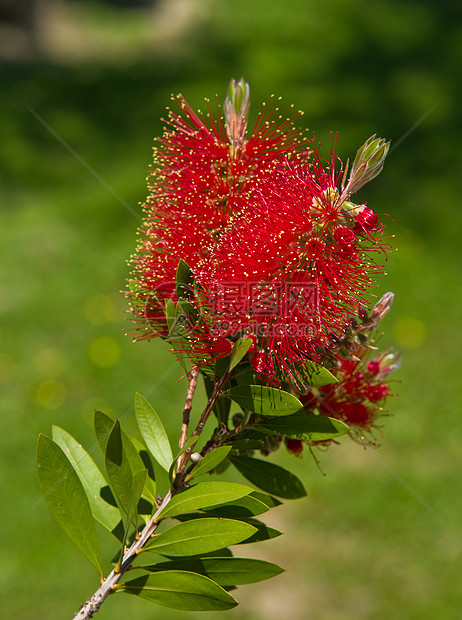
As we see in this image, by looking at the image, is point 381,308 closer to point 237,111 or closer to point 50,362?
point 237,111

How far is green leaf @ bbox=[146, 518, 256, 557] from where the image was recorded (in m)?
1.06

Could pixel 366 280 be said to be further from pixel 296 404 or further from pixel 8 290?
pixel 8 290

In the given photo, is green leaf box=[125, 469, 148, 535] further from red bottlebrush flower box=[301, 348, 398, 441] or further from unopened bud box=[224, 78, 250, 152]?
unopened bud box=[224, 78, 250, 152]

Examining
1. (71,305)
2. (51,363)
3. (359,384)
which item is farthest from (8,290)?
(359,384)

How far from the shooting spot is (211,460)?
1084 millimetres

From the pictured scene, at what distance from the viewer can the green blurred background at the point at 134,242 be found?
324cm

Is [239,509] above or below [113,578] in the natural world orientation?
above

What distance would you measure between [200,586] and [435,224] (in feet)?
15.8

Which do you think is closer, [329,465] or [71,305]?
[329,465]

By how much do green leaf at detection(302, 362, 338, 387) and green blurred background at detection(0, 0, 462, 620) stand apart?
11.1 inches

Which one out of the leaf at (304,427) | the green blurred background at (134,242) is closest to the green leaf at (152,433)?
the leaf at (304,427)

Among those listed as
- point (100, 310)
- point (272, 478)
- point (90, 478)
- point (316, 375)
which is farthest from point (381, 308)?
point (100, 310)

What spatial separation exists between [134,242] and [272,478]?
4.09 metres

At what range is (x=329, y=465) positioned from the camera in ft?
12.2
